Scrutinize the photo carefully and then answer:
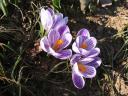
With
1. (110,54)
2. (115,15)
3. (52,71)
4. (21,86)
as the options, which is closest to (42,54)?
(52,71)

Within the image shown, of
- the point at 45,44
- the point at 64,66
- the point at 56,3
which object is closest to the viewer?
the point at 45,44

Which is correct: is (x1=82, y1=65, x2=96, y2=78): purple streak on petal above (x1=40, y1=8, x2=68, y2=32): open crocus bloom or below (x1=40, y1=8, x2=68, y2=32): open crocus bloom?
below

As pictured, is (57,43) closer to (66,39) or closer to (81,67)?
(66,39)

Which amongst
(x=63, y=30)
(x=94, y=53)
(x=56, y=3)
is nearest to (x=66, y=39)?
A: (x=63, y=30)

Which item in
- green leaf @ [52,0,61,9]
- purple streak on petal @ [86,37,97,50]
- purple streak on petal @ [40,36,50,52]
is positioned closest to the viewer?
purple streak on petal @ [40,36,50,52]

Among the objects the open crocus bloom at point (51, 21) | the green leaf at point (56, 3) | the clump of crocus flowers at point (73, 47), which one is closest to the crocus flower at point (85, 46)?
the clump of crocus flowers at point (73, 47)

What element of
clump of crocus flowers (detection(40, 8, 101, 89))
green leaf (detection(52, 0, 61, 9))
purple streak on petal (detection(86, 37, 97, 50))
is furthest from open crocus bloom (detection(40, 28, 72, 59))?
green leaf (detection(52, 0, 61, 9))

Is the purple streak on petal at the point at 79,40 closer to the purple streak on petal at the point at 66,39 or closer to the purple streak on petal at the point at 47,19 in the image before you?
the purple streak on petal at the point at 66,39

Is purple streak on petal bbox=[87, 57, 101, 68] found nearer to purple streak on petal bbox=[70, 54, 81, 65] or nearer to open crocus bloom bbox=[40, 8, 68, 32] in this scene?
purple streak on petal bbox=[70, 54, 81, 65]

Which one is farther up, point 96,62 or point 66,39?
point 66,39
